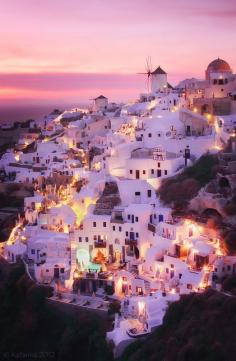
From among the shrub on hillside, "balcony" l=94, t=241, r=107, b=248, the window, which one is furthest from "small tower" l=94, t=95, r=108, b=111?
the window

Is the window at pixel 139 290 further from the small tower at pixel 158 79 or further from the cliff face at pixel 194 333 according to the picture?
the small tower at pixel 158 79

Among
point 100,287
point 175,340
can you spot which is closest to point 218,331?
point 175,340

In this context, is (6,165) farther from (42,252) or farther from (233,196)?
(233,196)

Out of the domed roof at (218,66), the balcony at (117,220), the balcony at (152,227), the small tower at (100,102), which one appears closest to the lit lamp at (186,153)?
the balcony at (152,227)

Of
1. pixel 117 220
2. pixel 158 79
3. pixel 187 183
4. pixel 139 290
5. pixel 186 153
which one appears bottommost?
pixel 139 290

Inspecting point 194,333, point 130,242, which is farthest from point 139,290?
point 194,333

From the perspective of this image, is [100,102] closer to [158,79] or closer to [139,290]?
[158,79]
